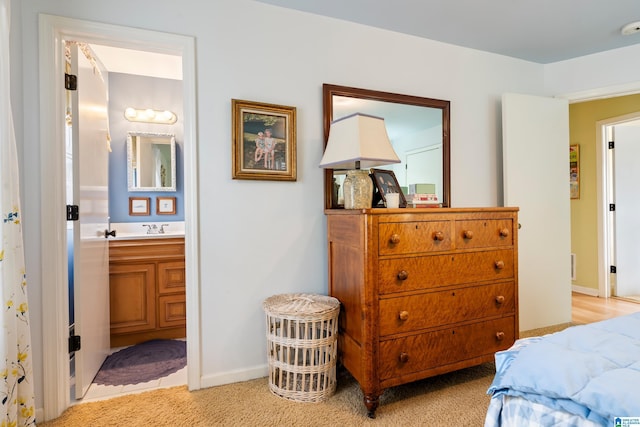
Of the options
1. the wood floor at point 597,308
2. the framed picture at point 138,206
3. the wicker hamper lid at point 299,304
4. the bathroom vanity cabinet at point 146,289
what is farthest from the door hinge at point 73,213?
the wood floor at point 597,308

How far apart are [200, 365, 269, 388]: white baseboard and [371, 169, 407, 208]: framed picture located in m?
1.30

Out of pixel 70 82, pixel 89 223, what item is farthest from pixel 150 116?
pixel 89 223

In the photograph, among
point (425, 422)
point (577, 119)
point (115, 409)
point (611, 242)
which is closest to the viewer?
point (425, 422)

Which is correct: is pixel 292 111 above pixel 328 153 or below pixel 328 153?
above

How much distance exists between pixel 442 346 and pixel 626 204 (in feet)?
12.1

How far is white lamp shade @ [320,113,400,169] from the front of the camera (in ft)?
5.88

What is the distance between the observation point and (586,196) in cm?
398

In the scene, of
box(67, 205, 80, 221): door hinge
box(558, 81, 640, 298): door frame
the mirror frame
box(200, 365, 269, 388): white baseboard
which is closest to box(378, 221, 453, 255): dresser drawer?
the mirror frame

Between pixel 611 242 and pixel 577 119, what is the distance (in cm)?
159

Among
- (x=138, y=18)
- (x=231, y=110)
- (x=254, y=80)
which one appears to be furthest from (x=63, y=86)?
(x=254, y=80)

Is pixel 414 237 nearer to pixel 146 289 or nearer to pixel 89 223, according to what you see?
pixel 89 223

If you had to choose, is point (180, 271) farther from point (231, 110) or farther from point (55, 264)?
point (231, 110)

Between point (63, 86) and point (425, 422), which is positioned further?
point (63, 86)

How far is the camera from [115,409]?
172 cm
